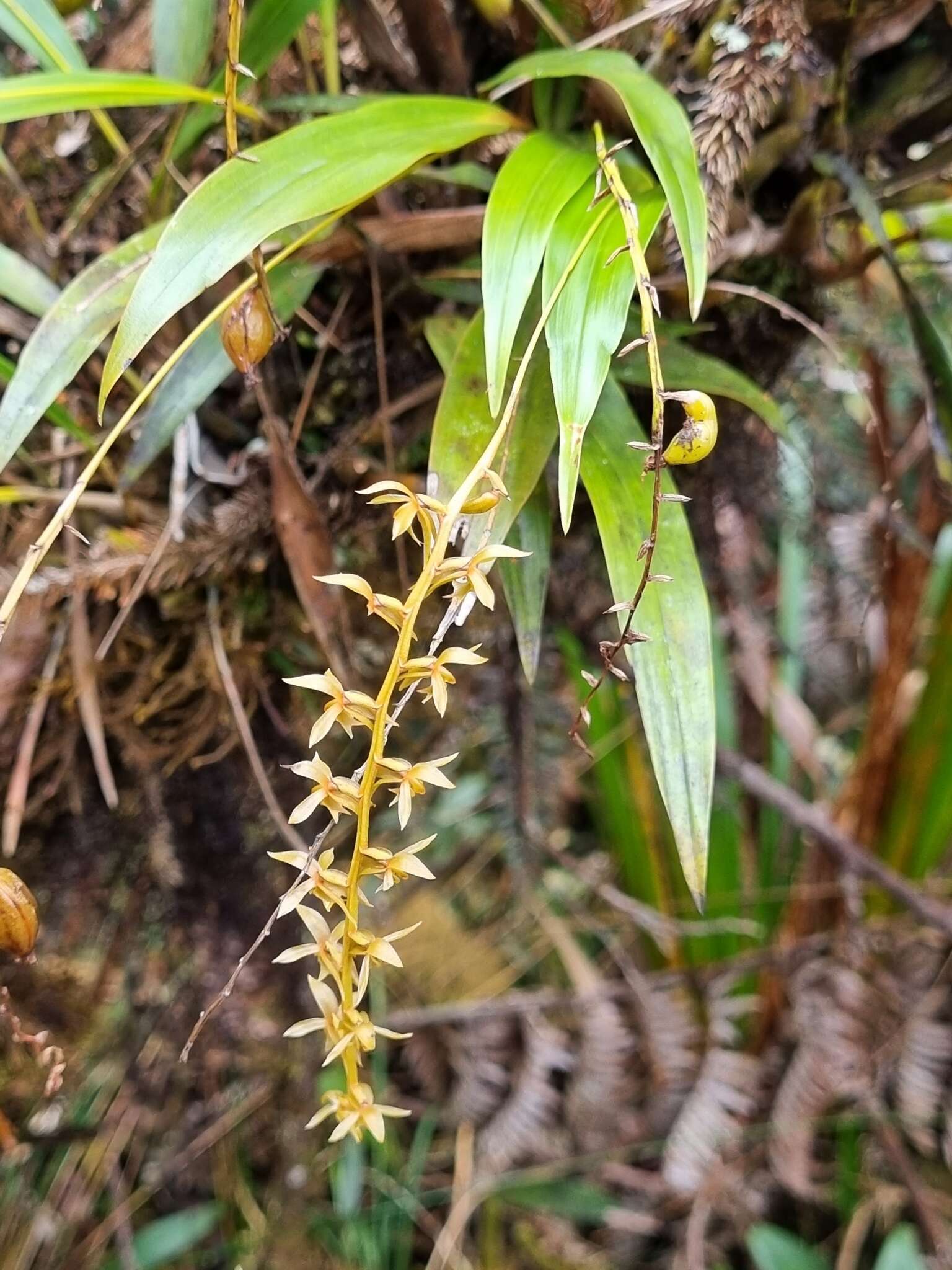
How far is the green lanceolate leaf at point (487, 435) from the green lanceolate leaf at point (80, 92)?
7.4 inches

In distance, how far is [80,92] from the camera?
1.23 ft

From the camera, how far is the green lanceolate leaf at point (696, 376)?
0.43 m

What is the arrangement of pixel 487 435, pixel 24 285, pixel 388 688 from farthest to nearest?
pixel 24 285
pixel 487 435
pixel 388 688

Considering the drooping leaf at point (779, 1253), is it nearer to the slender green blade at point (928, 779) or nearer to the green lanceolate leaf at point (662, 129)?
the slender green blade at point (928, 779)

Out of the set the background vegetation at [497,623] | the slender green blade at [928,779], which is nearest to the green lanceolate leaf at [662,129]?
the background vegetation at [497,623]

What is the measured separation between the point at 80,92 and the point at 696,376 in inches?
12.8

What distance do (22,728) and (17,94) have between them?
370 millimetres

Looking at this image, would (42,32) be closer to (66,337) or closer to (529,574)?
(66,337)

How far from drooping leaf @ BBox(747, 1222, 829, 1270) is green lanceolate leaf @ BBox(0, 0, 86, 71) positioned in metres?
1.11

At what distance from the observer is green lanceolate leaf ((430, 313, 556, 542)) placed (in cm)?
35

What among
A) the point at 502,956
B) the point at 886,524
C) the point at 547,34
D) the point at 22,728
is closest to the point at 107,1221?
the point at 502,956

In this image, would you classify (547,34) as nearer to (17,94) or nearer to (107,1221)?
(17,94)

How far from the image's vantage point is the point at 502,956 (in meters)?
1.02

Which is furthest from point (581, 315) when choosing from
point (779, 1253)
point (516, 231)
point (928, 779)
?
point (779, 1253)
